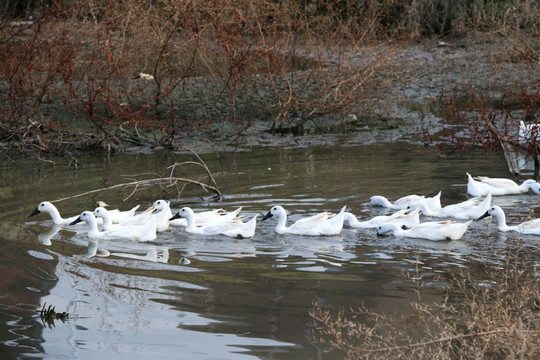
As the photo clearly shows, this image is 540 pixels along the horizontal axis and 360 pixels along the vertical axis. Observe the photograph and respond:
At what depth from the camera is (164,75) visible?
18.1 m

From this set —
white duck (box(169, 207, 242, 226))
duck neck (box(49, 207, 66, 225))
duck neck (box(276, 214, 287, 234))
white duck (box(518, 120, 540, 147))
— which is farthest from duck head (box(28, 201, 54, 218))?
white duck (box(518, 120, 540, 147))

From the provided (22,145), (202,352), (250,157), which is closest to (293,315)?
(202,352)

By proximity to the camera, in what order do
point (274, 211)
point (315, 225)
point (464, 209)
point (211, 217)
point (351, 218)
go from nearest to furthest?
point (315, 225) → point (351, 218) → point (274, 211) → point (211, 217) → point (464, 209)

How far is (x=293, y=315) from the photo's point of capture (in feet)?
21.7

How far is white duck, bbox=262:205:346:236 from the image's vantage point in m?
9.66

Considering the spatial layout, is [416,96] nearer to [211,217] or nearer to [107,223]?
[211,217]

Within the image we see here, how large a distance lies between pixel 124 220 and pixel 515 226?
15.7 feet

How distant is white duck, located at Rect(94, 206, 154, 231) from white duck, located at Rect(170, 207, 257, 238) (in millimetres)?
493

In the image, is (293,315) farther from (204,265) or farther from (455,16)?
(455,16)

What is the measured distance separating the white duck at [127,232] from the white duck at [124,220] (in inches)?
8.7

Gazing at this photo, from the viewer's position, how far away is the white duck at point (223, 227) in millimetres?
9742

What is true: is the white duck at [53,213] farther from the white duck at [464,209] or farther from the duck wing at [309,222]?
the white duck at [464,209]

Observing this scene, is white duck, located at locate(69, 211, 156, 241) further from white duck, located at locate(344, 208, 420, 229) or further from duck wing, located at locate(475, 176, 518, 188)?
duck wing, located at locate(475, 176, 518, 188)

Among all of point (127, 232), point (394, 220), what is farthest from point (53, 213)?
point (394, 220)
